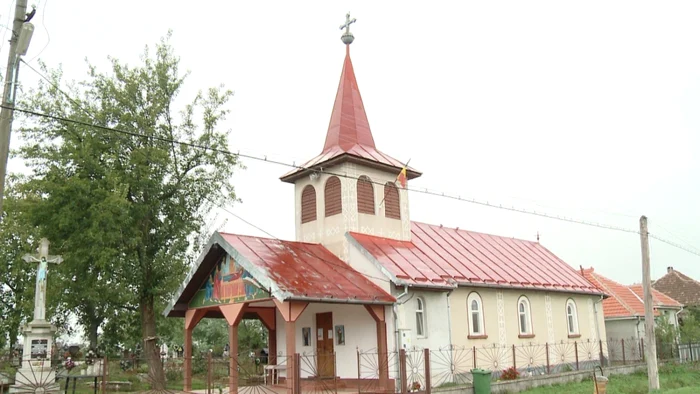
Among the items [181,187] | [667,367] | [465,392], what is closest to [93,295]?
[181,187]

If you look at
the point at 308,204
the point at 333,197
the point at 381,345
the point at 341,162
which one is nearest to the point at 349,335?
the point at 381,345

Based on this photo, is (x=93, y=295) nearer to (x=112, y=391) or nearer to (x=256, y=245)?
(x=112, y=391)

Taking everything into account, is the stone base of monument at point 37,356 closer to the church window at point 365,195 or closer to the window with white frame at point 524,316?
the church window at point 365,195

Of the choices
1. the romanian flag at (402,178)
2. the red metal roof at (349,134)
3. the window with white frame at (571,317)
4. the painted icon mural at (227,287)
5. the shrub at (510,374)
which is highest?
the red metal roof at (349,134)

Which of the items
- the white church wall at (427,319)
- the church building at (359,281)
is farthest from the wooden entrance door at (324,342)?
the white church wall at (427,319)

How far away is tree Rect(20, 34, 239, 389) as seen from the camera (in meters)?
22.5

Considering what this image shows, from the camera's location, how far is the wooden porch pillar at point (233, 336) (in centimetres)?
1642

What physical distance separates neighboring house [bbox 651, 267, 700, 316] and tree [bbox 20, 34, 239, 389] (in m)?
30.4

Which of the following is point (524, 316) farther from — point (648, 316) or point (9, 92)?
point (9, 92)

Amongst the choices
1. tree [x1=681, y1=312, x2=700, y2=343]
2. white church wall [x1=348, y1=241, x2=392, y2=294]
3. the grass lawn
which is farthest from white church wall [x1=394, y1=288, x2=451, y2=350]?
tree [x1=681, y1=312, x2=700, y2=343]

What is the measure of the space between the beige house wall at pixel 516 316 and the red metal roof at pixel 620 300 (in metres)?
3.24

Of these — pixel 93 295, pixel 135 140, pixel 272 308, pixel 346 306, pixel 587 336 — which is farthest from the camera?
pixel 587 336

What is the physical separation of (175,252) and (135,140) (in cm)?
480

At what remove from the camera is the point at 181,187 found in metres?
25.8
